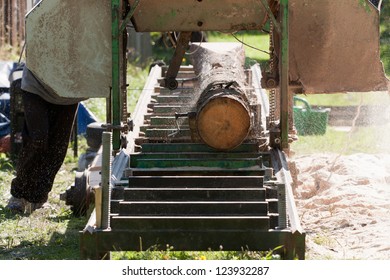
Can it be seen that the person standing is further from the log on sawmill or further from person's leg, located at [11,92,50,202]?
the log on sawmill

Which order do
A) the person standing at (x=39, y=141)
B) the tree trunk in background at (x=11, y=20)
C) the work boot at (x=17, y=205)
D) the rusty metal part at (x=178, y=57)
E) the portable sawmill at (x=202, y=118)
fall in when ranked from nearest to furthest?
the portable sawmill at (x=202, y=118)
the rusty metal part at (x=178, y=57)
the person standing at (x=39, y=141)
the work boot at (x=17, y=205)
the tree trunk in background at (x=11, y=20)

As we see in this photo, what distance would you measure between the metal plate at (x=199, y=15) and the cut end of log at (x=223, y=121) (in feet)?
2.92

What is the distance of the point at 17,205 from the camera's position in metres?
8.89

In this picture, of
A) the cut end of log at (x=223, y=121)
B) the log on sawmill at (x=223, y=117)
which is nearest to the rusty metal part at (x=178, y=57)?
the log on sawmill at (x=223, y=117)

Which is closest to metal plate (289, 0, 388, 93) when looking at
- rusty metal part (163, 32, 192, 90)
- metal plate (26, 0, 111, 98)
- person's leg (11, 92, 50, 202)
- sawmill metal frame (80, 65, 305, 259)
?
rusty metal part (163, 32, 192, 90)

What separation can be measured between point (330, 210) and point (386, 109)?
3015mm

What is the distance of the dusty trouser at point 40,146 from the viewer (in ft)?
28.1

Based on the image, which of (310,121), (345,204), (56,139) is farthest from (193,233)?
(310,121)

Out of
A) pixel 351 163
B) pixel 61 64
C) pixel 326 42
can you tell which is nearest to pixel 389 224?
pixel 326 42

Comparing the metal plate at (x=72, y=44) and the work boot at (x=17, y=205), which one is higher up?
the metal plate at (x=72, y=44)

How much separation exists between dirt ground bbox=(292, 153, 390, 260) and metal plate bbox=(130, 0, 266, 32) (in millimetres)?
1750

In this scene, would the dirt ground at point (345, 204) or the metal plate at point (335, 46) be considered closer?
the dirt ground at point (345, 204)

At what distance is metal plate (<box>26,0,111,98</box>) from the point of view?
302 inches

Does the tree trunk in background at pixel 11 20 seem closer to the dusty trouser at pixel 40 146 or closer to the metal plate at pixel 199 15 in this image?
the dusty trouser at pixel 40 146
